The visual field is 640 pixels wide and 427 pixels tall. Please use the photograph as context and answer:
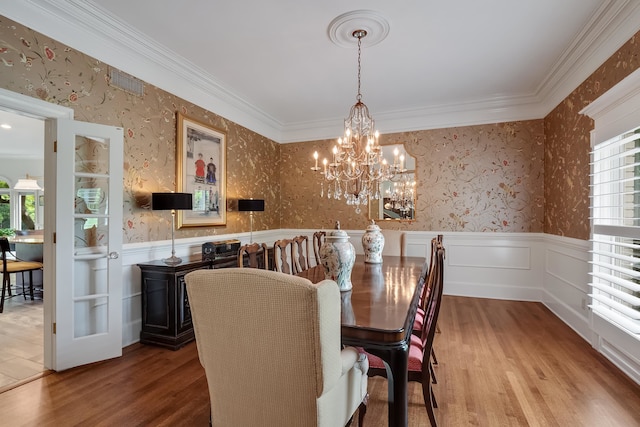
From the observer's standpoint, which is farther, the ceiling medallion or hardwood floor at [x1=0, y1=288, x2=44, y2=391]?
the ceiling medallion

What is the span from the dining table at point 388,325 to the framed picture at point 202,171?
2441 mm

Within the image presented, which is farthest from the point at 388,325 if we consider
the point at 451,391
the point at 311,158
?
the point at 311,158

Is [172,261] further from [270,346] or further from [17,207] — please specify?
[17,207]

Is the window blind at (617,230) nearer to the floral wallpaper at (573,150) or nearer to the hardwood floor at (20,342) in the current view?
the floral wallpaper at (573,150)

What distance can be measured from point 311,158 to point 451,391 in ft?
13.8

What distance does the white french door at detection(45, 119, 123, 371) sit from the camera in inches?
98.1

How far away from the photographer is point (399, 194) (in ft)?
16.7

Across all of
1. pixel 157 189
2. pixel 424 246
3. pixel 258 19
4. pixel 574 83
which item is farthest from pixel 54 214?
pixel 574 83

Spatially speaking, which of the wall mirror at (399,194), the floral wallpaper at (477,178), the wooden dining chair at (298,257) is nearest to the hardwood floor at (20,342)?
the wooden dining chair at (298,257)

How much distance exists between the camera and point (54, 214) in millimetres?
2492

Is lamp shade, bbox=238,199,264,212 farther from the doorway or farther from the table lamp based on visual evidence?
the doorway

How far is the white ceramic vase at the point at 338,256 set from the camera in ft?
6.39

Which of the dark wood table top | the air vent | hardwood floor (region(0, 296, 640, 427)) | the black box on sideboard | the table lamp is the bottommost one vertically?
hardwood floor (region(0, 296, 640, 427))

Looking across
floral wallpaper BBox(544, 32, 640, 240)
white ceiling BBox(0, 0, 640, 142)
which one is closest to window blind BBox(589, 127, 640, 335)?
floral wallpaper BBox(544, 32, 640, 240)
